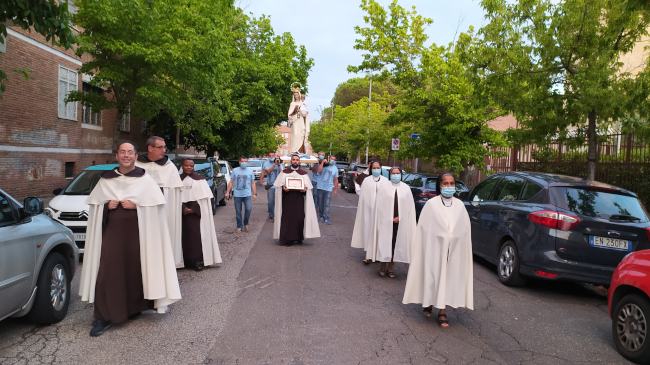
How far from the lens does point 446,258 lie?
17.0 feet

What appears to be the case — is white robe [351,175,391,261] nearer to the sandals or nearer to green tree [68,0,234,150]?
the sandals

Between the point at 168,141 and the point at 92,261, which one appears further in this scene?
the point at 168,141

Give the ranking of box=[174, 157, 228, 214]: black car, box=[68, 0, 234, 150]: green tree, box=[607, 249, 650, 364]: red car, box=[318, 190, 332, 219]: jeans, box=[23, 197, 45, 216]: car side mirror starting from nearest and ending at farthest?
1. box=[607, 249, 650, 364]: red car
2. box=[23, 197, 45, 216]: car side mirror
3. box=[68, 0, 234, 150]: green tree
4. box=[318, 190, 332, 219]: jeans
5. box=[174, 157, 228, 214]: black car

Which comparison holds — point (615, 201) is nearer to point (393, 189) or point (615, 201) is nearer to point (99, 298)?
point (393, 189)

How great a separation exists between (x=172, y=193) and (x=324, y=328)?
343cm

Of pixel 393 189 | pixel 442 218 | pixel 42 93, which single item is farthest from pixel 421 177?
pixel 42 93

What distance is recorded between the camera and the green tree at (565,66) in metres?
8.86

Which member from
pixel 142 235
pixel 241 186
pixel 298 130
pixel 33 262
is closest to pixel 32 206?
pixel 33 262

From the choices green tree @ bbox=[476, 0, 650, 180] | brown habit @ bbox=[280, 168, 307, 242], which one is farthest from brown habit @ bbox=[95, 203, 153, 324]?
green tree @ bbox=[476, 0, 650, 180]

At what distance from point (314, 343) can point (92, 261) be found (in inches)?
93.9

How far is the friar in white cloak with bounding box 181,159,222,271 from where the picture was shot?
7801 millimetres

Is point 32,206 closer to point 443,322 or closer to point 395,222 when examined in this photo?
point 443,322

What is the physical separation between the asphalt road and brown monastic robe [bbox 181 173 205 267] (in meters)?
0.29

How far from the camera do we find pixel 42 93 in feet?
57.2
